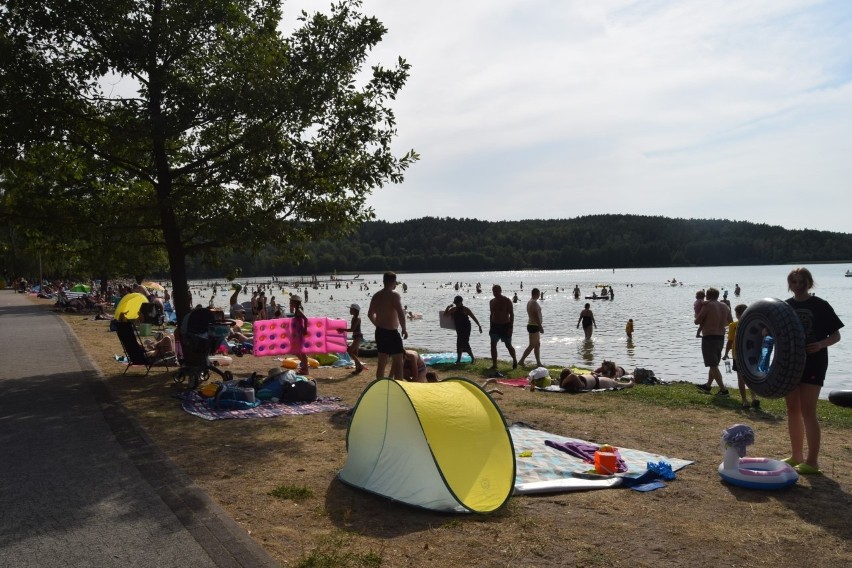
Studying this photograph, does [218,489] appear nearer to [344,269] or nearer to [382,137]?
[382,137]

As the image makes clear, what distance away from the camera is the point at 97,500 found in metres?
5.29

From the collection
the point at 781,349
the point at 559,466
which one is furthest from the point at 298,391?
the point at 781,349

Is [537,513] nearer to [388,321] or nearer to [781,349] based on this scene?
[781,349]

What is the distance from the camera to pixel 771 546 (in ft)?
15.1

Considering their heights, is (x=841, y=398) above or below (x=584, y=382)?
above

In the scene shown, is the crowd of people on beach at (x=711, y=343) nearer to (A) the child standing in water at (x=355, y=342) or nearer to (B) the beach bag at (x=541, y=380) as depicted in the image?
(A) the child standing in water at (x=355, y=342)

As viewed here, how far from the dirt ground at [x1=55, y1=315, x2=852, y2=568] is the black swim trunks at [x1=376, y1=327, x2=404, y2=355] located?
1847 mm

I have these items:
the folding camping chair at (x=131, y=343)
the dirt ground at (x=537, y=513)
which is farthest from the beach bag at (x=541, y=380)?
Answer: the folding camping chair at (x=131, y=343)

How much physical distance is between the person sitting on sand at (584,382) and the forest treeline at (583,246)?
149 metres

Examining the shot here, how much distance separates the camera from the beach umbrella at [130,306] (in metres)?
11.4

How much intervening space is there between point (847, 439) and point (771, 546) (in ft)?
14.1

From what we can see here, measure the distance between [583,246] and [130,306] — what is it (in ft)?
545

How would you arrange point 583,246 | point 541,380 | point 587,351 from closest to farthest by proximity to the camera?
point 541,380 → point 587,351 → point 583,246

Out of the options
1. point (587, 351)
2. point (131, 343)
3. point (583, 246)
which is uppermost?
point (583, 246)
